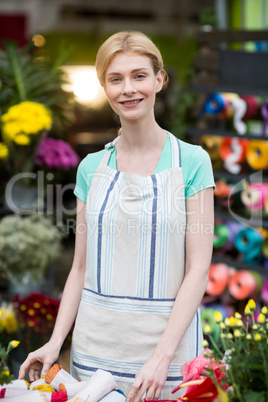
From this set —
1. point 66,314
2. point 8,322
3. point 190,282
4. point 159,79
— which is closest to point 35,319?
point 8,322

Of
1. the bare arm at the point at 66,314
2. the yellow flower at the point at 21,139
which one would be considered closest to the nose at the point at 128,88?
the bare arm at the point at 66,314

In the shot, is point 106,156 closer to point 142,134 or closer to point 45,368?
point 142,134

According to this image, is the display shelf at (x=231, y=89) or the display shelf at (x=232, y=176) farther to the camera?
the display shelf at (x=232, y=176)

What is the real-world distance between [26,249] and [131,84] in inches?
89.5

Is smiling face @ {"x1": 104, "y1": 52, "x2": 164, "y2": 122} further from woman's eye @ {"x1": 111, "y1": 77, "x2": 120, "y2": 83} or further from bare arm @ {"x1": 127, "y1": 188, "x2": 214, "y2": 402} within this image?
bare arm @ {"x1": 127, "y1": 188, "x2": 214, "y2": 402}

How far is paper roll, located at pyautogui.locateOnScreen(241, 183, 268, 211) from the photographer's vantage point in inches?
143

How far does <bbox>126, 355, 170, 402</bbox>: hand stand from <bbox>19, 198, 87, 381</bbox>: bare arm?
291mm

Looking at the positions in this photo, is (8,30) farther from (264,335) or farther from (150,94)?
(264,335)

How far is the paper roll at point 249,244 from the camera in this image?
3.62m

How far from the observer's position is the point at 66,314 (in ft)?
5.38

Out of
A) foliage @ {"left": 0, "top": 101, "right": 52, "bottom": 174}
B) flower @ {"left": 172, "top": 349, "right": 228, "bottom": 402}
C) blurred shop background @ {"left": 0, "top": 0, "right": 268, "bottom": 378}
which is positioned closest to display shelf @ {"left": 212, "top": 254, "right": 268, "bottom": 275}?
blurred shop background @ {"left": 0, "top": 0, "right": 268, "bottom": 378}

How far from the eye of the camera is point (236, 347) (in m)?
1.19

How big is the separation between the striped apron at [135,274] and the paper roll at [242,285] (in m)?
2.12

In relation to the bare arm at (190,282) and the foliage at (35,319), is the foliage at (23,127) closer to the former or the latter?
the foliage at (35,319)
